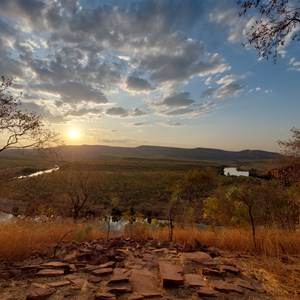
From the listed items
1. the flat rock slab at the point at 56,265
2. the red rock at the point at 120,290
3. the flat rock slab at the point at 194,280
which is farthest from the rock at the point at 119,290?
the flat rock slab at the point at 56,265

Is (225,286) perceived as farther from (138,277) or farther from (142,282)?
(138,277)

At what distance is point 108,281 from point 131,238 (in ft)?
15.1

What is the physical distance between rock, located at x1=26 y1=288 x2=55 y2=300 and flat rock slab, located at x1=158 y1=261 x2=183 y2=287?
173 centimetres

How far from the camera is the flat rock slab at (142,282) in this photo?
5.05 m

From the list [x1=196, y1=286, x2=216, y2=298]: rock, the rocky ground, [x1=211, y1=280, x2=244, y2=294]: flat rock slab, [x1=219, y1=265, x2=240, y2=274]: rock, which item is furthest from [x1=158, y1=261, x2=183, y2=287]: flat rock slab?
[x1=219, y1=265, x2=240, y2=274]: rock

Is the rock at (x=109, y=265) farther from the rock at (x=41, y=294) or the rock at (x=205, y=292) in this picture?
the rock at (x=205, y=292)

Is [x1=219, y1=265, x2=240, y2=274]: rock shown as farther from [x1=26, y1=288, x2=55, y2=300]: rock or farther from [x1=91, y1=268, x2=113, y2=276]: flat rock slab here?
[x1=26, y1=288, x2=55, y2=300]: rock

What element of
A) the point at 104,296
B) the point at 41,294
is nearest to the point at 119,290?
the point at 104,296

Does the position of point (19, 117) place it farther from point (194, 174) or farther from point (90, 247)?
point (194, 174)

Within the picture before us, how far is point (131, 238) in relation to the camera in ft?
32.9

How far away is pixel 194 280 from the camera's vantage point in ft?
18.0

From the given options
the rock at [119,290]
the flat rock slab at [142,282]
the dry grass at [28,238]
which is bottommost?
the dry grass at [28,238]

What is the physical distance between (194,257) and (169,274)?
135 centimetres

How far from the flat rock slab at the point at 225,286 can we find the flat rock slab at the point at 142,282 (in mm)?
958
